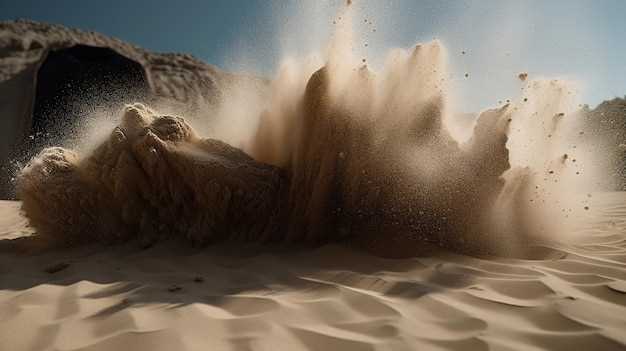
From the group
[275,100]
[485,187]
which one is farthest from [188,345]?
[275,100]

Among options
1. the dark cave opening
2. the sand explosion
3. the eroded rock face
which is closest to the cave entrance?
the dark cave opening

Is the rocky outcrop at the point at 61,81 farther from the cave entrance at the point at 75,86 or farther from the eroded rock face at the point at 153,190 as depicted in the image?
the eroded rock face at the point at 153,190

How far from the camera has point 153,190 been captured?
2.73 meters

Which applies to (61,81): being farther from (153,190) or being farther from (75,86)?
(153,190)

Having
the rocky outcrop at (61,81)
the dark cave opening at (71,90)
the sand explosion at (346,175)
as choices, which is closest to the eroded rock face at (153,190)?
the sand explosion at (346,175)

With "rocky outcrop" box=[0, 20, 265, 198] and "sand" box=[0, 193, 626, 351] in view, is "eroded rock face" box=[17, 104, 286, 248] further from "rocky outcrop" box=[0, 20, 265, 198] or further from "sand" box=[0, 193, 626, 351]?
"rocky outcrop" box=[0, 20, 265, 198]

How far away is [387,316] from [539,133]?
2.31 m

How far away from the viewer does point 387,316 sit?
1.40 m

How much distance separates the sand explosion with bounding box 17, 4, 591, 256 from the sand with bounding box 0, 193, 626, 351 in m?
0.25

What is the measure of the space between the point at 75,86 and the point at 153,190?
11865 millimetres

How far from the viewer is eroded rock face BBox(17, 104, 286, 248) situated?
2615 mm

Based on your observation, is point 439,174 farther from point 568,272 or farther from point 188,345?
point 188,345

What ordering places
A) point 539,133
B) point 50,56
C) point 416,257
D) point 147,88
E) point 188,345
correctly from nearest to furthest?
point 188,345 < point 416,257 < point 539,133 < point 50,56 < point 147,88

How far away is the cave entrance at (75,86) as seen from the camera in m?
10.8
